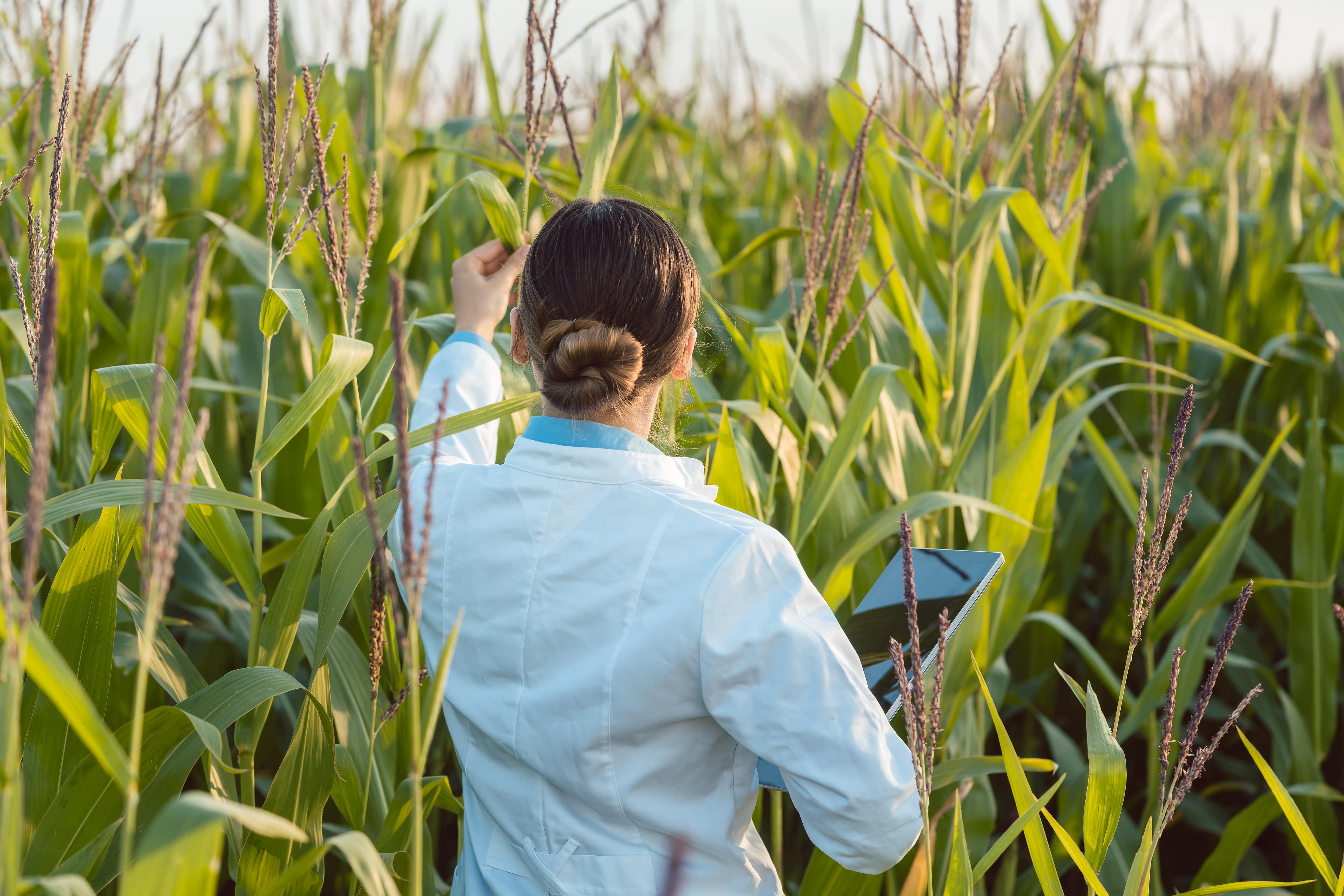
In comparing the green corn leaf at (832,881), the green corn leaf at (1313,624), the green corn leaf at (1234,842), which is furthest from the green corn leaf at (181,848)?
the green corn leaf at (1313,624)

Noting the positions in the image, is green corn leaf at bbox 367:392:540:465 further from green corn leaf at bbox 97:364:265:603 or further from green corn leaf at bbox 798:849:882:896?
green corn leaf at bbox 798:849:882:896

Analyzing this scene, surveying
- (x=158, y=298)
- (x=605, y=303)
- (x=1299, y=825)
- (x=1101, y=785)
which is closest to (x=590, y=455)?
(x=605, y=303)

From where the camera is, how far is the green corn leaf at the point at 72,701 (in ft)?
1.98

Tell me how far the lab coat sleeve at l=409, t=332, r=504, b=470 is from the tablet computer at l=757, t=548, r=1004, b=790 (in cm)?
51

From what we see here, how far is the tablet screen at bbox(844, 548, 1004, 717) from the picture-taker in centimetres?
111

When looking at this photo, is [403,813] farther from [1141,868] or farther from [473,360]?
[1141,868]

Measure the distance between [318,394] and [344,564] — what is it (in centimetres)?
19

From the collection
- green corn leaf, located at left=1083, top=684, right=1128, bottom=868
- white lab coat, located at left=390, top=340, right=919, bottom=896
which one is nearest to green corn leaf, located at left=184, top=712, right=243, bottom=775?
white lab coat, located at left=390, top=340, right=919, bottom=896

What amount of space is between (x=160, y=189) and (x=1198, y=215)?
270 centimetres

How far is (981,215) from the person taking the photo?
1.58 m

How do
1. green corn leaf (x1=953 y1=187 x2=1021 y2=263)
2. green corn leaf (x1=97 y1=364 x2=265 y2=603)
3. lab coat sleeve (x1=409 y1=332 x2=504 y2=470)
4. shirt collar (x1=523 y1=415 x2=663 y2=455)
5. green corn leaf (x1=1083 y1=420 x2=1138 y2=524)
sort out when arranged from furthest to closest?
green corn leaf (x1=1083 y1=420 x2=1138 y2=524) < green corn leaf (x1=953 y1=187 x2=1021 y2=263) < lab coat sleeve (x1=409 y1=332 x2=504 y2=470) < green corn leaf (x1=97 y1=364 x2=265 y2=603) < shirt collar (x1=523 y1=415 x2=663 y2=455)

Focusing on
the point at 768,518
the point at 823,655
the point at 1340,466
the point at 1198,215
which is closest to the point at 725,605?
the point at 823,655

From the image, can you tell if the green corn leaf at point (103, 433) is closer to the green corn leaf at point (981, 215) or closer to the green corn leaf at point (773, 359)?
the green corn leaf at point (773, 359)

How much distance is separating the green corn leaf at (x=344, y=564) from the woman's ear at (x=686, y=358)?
335 millimetres
